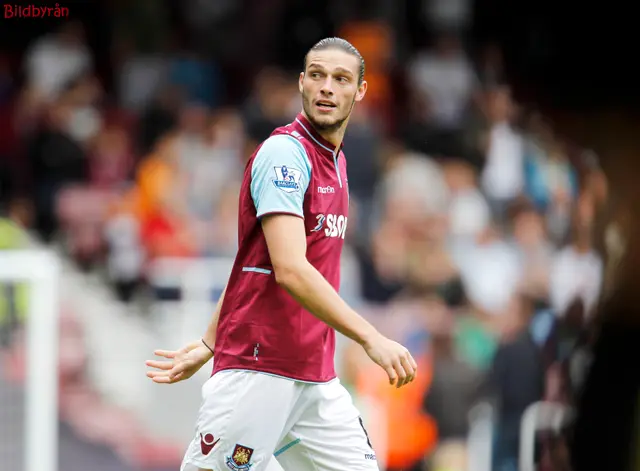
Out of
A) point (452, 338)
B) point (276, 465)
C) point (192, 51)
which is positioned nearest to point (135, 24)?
point (192, 51)

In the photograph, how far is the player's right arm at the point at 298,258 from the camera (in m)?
3.25

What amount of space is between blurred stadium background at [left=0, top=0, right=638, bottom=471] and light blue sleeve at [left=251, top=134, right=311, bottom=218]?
382 cm

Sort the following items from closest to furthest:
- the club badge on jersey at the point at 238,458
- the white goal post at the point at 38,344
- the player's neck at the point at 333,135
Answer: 1. the club badge on jersey at the point at 238,458
2. the player's neck at the point at 333,135
3. the white goal post at the point at 38,344

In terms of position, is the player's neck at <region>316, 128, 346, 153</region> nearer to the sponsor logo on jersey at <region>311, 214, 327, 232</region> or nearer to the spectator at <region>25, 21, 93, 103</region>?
the sponsor logo on jersey at <region>311, 214, 327, 232</region>

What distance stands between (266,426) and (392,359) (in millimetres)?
607

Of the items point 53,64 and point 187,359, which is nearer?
point 187,359

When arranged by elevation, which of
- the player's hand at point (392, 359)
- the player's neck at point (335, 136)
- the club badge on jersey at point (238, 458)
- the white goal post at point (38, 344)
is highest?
the player's neck at point (335, 136)

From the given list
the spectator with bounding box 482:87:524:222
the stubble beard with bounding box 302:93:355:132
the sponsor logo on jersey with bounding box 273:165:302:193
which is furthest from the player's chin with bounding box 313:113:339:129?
the spectator with bounding box 482:87:524:222

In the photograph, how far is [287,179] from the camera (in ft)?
11.3

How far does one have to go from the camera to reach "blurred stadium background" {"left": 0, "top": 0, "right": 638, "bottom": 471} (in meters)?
8.42

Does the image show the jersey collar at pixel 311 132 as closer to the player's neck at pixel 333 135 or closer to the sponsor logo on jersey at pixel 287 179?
the player's neck at pixel 333 135

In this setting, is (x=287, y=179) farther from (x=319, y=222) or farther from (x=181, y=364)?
(x=181, y=364)

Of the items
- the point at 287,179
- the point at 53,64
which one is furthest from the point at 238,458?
the point at 53,64

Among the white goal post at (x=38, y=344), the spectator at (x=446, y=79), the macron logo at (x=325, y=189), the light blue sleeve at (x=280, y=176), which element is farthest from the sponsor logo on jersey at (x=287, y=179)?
the spectator at (x=446, y=79)
